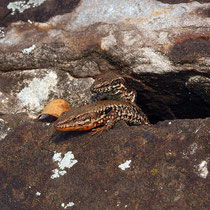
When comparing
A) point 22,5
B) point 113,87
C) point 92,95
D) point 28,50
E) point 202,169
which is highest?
point 22,5

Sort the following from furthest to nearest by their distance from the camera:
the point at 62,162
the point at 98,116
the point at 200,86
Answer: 1. the point at 200,86
2. the point at 98,116
3. the point at 62,162

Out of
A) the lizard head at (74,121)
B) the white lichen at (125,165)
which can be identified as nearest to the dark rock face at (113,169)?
the white lichen at (125,165)

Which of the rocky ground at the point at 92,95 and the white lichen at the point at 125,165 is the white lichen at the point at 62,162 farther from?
the white lichen at the point at 125,165

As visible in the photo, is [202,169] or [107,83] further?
[107,83]

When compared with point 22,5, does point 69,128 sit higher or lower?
lower

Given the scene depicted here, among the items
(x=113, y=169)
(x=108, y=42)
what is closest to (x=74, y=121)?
(x=113, y=169)

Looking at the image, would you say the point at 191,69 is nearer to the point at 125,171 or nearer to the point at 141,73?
the point at 141,73

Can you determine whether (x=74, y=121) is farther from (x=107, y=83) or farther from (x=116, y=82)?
(x=116, y=82)
